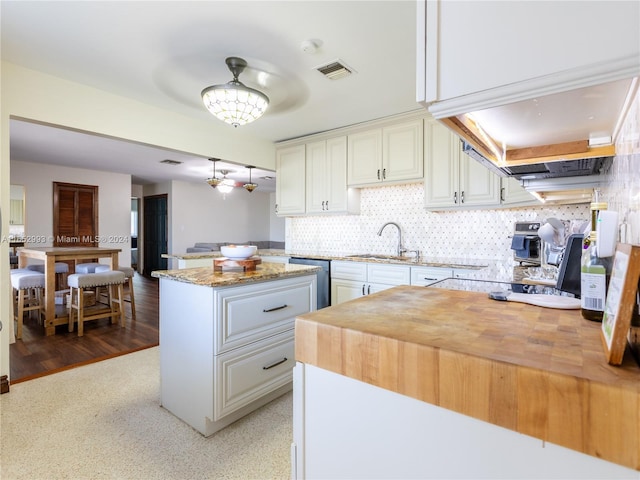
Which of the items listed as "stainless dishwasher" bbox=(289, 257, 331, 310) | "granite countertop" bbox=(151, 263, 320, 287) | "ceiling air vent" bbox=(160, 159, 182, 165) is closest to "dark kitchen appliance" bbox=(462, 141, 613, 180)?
"granite countertop" bbox=(151, 263, 320, 287)

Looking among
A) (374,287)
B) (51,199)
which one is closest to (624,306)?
(374,287)

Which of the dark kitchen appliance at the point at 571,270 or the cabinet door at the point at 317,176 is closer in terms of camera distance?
the dark kitchen appliance at the point at 571,270

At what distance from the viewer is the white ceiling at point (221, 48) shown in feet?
5.88

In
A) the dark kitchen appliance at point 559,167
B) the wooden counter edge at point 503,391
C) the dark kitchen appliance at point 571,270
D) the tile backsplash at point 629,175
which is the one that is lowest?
the wooden counter edge at point 503,391

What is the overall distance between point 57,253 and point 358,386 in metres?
4.11

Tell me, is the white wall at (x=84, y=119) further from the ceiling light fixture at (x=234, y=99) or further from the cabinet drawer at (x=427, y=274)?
the cabinet drawer at (x=427, y=274)

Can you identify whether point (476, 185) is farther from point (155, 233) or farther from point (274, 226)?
point (155, 233)

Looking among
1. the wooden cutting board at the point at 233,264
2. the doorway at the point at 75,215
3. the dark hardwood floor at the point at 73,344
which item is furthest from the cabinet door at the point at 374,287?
the doorway at the point at 75,215

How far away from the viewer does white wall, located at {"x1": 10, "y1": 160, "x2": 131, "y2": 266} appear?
584 cm

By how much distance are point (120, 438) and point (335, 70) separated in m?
2.67

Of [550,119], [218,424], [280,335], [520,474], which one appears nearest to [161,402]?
[218,424]

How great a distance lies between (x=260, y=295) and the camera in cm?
203

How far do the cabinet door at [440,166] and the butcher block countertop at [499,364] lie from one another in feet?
7.89

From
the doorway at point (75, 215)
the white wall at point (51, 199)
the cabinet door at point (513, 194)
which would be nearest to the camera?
the cabinet door at point (513, 194)
